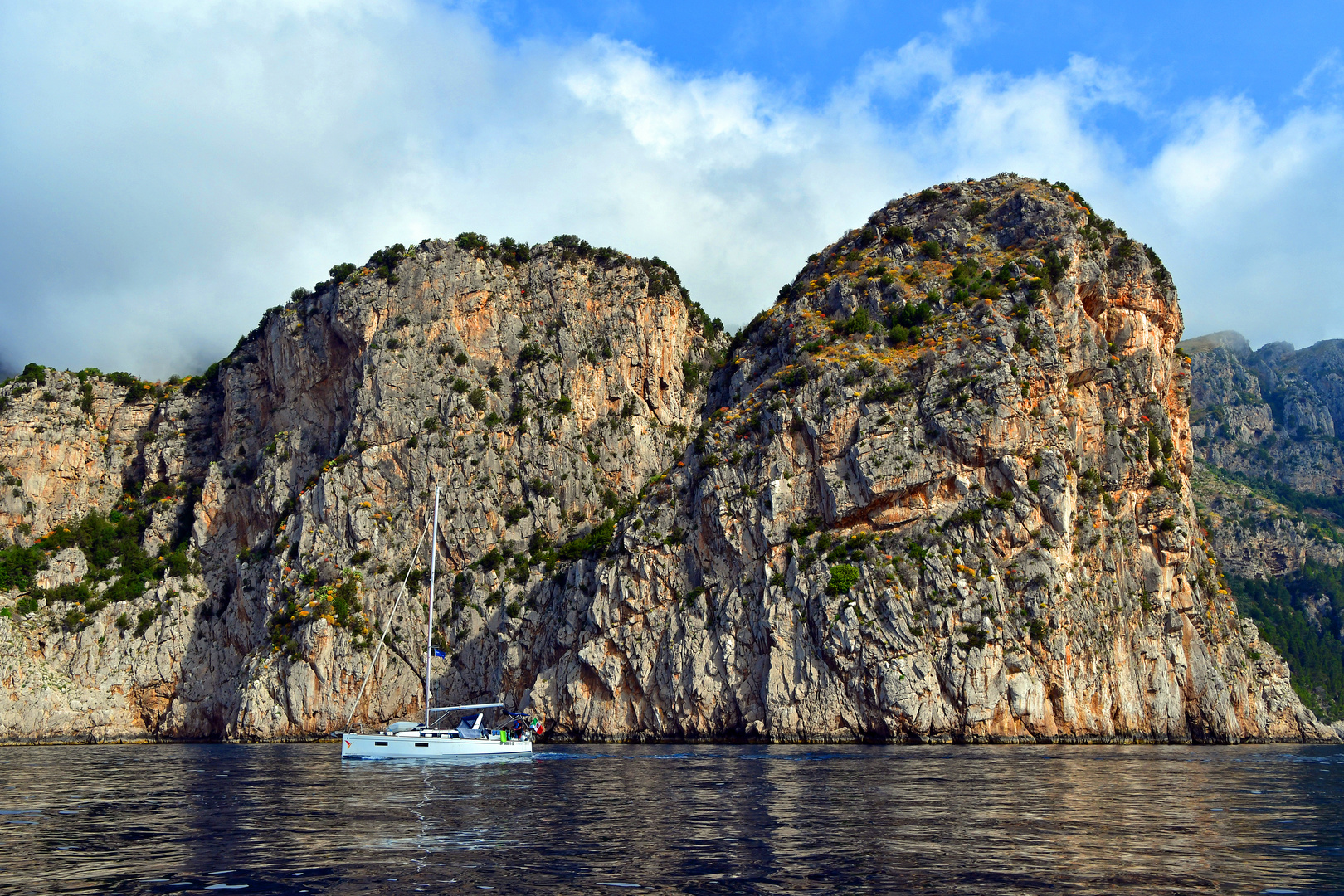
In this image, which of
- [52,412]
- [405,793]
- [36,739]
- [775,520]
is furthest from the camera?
[52,412]

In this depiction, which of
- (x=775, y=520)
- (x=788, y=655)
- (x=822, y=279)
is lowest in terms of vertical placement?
(x=788, y=655)

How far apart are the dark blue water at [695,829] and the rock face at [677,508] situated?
80.0ft

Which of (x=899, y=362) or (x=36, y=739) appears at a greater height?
(x=899, y=362)

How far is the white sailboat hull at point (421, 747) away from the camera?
61469mm

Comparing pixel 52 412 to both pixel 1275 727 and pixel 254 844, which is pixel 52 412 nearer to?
pixel 254 844

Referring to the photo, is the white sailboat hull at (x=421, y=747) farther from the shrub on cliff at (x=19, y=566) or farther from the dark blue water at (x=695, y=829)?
the shrub on cliff at (x=19, y=566)

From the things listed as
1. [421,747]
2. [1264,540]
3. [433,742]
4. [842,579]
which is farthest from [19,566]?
[1264,540]

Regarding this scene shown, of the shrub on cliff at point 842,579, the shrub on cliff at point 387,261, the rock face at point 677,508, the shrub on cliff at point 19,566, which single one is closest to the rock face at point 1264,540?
the rock face at point 677,508

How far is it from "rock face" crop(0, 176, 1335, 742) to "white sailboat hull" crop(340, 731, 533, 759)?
1971 centimetres

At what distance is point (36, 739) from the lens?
3851 inches

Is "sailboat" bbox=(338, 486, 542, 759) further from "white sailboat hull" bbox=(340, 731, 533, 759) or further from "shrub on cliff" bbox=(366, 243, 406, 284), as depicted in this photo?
"shrub on cliff" bbox=(366, 243, 406, 284)

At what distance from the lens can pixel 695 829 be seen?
28.1 metres

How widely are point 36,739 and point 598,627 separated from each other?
5791cm

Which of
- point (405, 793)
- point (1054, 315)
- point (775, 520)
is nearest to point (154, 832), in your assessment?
point (405, 793)
